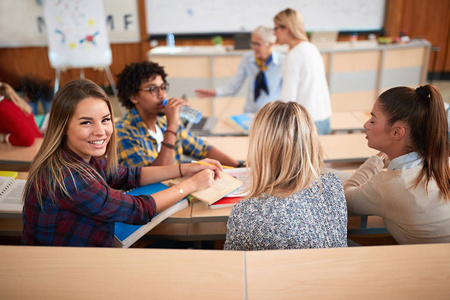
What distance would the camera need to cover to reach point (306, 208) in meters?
1.15

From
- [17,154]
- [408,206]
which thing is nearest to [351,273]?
[408,206]

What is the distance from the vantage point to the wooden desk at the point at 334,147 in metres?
2.15

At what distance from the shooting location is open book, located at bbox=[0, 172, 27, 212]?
156 cm

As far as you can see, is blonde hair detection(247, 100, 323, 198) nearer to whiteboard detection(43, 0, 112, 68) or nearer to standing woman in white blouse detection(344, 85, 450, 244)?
standing woman in white blouse detection(344, 85, 450, 244)

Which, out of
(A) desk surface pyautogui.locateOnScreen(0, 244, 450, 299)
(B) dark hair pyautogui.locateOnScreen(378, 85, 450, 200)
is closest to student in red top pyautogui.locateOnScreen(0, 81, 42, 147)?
(A) desk surface pyautogui.locateOnScreen(0, 244, 450, 299)

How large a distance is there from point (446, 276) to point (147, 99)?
1.55 m

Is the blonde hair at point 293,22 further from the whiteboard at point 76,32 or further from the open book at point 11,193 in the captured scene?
the whiteboard at point 76,32

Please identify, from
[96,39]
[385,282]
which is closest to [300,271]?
[385,282]

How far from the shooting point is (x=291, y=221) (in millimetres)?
1130

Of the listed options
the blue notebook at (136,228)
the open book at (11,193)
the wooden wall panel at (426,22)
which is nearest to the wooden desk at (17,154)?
the open book at (11,193)

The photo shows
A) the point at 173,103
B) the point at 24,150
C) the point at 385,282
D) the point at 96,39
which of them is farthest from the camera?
the point at 96,39

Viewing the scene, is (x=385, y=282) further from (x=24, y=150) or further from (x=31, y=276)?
(x=24, y=150)

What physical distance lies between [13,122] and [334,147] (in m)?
2.04

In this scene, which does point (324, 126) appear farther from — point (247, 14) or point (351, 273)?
point (247, 14)
